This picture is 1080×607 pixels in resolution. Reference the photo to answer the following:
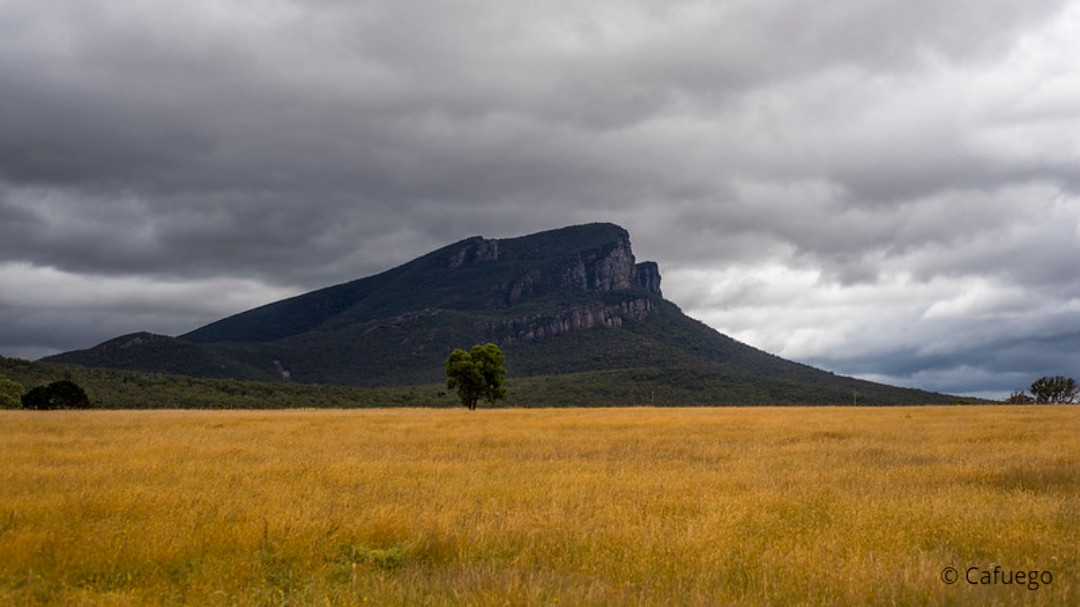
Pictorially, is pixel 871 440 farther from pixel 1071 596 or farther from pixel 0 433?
pixel 0 433

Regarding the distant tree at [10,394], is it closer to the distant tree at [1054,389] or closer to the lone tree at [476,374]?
the lone tree at [476,374]

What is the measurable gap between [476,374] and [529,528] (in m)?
53.0

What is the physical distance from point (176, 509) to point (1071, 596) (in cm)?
1170

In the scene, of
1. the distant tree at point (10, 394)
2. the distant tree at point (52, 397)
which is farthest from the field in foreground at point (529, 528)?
the distant tree at point (10, 394)

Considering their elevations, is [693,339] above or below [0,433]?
above

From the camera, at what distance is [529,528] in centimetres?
989

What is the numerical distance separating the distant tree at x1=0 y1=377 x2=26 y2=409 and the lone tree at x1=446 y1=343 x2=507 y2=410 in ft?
116

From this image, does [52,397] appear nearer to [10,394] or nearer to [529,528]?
[10,394]

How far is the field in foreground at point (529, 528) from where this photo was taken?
7191 mm

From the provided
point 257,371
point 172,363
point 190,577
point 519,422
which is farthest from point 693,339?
point 190,577

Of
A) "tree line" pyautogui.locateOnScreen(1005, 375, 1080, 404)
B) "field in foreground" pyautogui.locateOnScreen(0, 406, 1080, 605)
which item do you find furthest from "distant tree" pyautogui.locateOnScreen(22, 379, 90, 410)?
"tree line" pyautogui.locateOnScreen(1005, 375, 1080, 404)

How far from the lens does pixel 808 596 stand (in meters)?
7.03

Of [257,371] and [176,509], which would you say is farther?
[257,371]

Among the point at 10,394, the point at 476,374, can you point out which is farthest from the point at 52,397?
the point at 476,374
